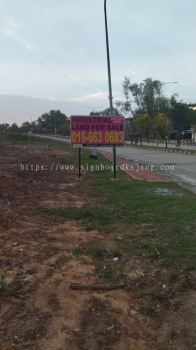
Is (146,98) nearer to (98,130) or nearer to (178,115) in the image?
(178,115)

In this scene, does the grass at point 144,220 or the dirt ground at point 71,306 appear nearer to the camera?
the dirt ground at point 71,306

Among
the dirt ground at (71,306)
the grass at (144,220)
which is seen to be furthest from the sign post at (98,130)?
the dirt ground at (71,306)

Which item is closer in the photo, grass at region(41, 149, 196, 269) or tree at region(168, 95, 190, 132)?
grass at region(41, 149, 196, 269)

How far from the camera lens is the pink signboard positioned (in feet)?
61.8

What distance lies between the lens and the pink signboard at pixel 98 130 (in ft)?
61.8

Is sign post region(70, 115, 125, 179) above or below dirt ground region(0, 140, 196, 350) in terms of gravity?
above

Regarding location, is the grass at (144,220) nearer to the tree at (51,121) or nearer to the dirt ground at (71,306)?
the dirt ground at (71,306)

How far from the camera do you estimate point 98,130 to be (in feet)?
62.1

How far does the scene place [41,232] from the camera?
8656mm

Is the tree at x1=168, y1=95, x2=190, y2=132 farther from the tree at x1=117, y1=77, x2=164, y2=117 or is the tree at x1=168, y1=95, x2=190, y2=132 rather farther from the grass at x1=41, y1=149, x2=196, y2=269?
the grass at x1=41, y1=149, x2=196, y2=269

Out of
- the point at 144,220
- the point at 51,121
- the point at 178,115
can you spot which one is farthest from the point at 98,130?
the point at 51,121

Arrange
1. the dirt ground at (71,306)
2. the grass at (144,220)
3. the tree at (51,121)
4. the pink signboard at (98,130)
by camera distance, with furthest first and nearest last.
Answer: the tree at (51,121)
the pink signboard at (98,130)
the grass at (144,220)
the dirt ground at (71,306)

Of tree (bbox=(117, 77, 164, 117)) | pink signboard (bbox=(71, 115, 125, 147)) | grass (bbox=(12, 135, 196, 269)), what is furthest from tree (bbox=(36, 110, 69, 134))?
grass (bbox=(12, 135, 196, 269))

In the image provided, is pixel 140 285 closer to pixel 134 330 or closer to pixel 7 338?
pixel 134 330
